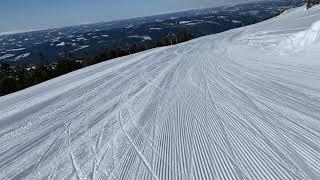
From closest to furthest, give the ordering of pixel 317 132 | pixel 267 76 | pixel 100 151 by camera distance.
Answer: pixel 317 132 → pixel 100 151 → pixel 267 76

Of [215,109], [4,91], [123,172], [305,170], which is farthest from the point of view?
[4,91]

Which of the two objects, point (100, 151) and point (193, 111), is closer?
point (100, 151)

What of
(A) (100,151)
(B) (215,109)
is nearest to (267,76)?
(B) (215,109)

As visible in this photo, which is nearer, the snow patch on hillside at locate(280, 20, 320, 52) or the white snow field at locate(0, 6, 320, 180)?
the white snow field at locate(0, 6, 320, 180)

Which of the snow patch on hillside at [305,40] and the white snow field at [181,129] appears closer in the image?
the white snow field at [181,129]

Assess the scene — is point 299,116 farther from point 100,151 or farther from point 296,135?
point 100,151

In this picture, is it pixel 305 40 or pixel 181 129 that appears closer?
pixel 181 129

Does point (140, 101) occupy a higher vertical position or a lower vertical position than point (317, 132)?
lower

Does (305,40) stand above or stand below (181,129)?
below
